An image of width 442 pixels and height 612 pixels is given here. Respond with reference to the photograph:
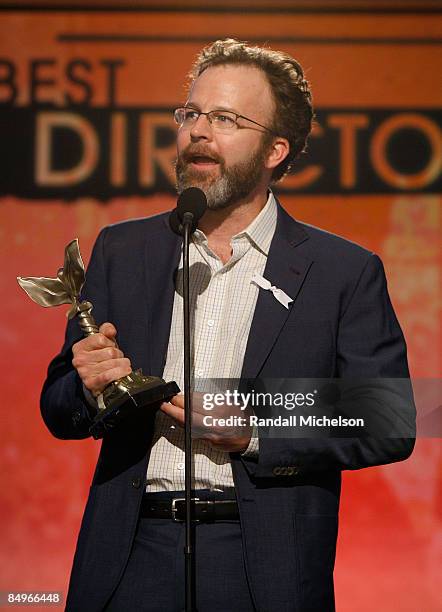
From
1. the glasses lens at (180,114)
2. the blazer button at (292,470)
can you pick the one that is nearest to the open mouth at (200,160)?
the glasses lens at (180,114)

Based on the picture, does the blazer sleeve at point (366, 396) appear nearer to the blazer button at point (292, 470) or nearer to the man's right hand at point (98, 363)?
the blazer button at point (292, 470)

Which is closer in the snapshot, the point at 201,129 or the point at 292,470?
the point at 292,470

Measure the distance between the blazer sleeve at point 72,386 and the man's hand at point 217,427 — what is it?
0.66ft

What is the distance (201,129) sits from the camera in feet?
7.53

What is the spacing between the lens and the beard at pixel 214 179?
7.58ft

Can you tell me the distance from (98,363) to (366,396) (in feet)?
2.15

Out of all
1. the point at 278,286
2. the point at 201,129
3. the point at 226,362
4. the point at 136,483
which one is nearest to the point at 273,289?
the point at 278,286

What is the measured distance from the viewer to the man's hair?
8.16ft

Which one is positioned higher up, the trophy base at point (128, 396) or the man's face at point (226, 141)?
the man's face at point (226, 141)

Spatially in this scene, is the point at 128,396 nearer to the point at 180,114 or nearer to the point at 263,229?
the point at 263,229

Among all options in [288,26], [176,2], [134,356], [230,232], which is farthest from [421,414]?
[176,2]

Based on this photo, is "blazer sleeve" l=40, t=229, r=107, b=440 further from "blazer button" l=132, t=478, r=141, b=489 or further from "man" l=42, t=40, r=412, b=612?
"blazer button" l=132, t=478, r=141, b=489

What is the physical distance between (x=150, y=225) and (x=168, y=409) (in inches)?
23.5

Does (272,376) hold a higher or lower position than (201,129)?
lower
